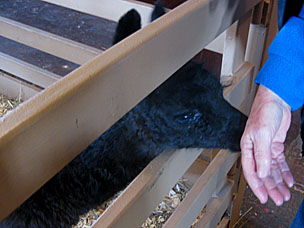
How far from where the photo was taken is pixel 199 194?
4.02 ft

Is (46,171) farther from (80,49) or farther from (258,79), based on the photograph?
(80,49)

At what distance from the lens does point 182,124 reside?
1032 mm

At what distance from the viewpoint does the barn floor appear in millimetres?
1956

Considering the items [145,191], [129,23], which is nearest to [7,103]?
[129,23]

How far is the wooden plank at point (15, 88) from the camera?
2.08m

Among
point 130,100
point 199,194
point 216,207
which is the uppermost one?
point 130,100

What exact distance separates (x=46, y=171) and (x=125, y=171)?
2.24 ft

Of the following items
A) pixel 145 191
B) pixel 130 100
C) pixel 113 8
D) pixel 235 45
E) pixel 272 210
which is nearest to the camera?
pixel 130 100

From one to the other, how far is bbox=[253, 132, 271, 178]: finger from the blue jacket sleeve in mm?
129

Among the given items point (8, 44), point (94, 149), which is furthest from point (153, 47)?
point (8, 44)

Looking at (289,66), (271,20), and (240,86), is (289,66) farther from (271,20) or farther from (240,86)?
(271,20)

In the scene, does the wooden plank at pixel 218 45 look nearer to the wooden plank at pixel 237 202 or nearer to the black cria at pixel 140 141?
the black cria at pixel 140 141

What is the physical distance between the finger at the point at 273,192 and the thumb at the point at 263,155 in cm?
10

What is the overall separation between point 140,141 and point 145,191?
0.30 metres
